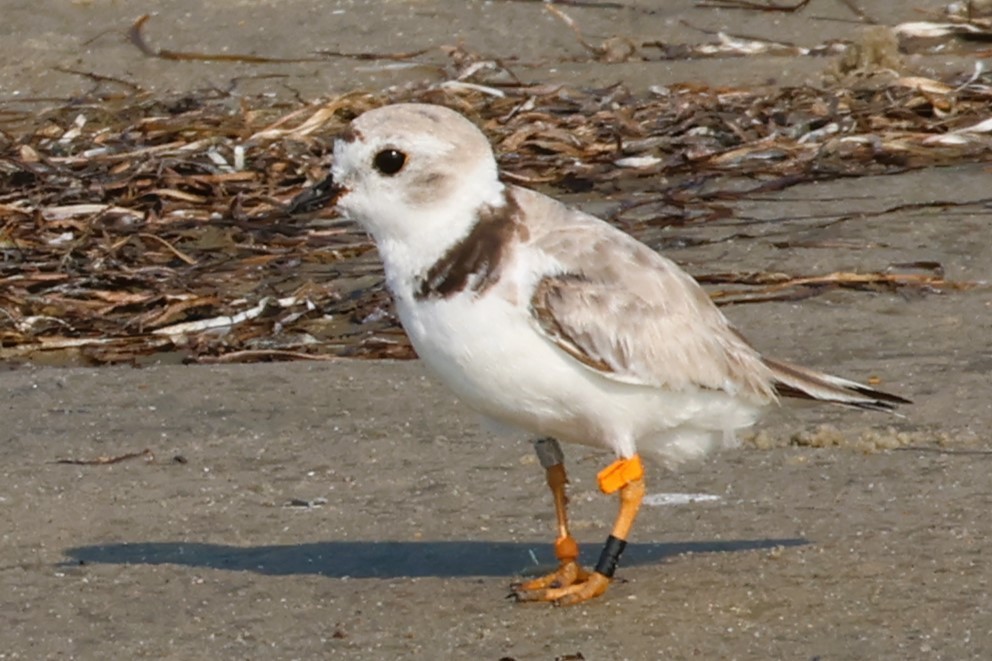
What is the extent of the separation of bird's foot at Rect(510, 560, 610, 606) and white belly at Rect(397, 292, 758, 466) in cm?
28

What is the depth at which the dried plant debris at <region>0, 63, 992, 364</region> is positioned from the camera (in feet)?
20.0

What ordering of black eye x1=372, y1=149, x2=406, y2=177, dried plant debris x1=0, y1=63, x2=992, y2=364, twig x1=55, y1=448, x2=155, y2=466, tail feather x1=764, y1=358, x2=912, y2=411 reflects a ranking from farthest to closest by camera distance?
dried plant debris x1=0, y1=63, x2=992, y2=364
twig x1=55, y1=448, x2=155, y2=466
tail feather x1=764, y1=358, x2=912, y2=411
black eye x1=372, y1=149, x2=406, y2=177

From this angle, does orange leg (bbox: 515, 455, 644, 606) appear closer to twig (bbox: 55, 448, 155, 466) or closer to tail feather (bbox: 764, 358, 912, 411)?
tail feather (bbox: 764, 358, 912, 411)

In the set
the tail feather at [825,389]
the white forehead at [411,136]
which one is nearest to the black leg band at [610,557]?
the tail feather at [825,389]

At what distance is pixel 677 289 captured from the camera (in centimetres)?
409

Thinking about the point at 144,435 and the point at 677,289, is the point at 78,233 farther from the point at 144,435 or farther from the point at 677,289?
the point at 677,289

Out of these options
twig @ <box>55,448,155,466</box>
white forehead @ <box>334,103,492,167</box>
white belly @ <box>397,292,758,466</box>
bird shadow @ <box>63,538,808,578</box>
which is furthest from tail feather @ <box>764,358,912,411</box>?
twig @ <box>55,448,155,466</box>

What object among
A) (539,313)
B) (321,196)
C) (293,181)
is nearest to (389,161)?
(321,196)

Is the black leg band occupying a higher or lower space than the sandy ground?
higher

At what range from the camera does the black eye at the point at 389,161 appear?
3.84 metres

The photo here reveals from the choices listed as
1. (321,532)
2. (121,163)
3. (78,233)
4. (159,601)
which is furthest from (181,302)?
(159,601)

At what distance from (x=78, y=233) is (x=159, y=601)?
3.15m

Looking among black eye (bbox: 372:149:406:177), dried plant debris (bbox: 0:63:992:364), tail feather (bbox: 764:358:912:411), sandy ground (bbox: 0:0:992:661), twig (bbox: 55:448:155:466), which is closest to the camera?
sandy ground (bbox: 0:0:992:661)

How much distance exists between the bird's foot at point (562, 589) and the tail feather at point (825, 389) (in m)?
0.62
